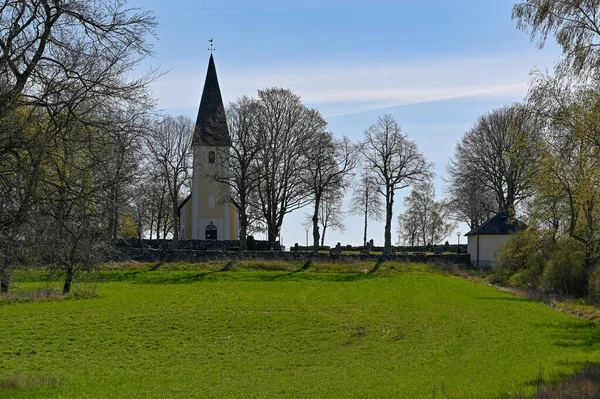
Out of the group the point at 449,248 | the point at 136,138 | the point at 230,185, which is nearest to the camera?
the point at 136,138

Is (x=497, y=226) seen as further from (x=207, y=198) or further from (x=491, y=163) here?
(x=207, y=198)

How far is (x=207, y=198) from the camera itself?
6538cm

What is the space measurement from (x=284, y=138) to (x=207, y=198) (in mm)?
13585

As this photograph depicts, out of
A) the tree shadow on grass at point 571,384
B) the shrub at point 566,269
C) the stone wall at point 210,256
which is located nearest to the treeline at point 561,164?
the shrub at point 566,269

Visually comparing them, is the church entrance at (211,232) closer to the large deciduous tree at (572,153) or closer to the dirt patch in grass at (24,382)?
the large deciduous tree at (572,153)

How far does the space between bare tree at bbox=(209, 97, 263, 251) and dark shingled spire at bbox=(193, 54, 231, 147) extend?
118 centimetres

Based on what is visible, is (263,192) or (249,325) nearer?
(249,325)

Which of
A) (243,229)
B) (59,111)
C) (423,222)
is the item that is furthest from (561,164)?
(423,222)

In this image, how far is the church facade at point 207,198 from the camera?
6009 cm

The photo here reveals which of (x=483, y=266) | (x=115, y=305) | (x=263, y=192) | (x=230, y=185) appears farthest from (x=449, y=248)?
(x=115, y=305)

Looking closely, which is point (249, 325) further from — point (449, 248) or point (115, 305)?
point (449, 248)

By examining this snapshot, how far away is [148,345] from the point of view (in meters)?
20.7

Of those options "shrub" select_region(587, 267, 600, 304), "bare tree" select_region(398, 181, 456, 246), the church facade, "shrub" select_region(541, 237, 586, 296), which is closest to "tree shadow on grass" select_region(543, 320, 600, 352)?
"shrub" select_region(587, 267, 600, 304)

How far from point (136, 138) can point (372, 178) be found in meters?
47.8
